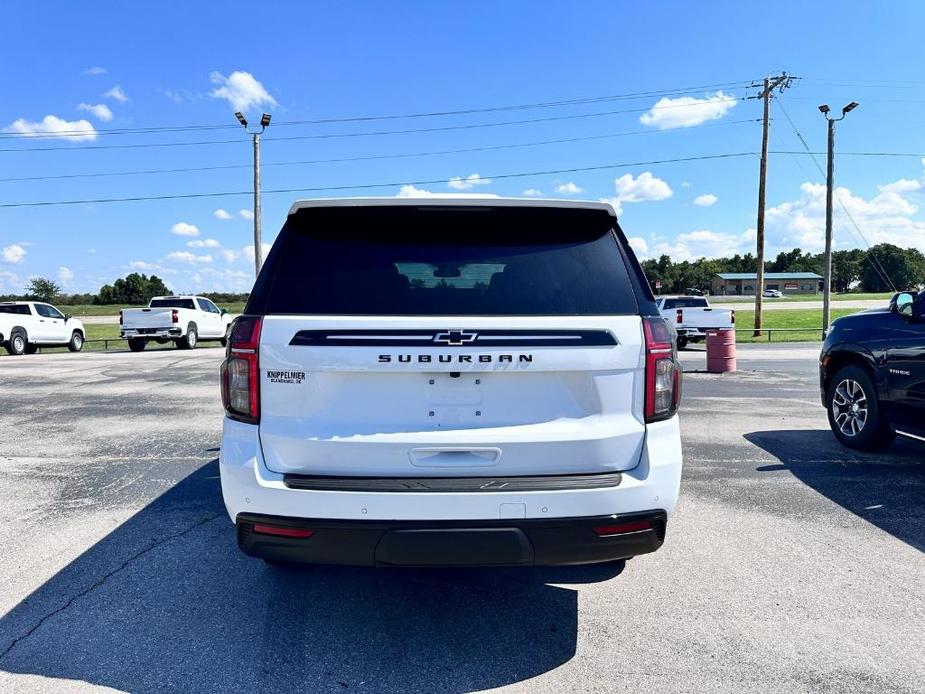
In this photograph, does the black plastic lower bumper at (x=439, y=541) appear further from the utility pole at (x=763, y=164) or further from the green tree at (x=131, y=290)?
the green tree at (x=131, y=290)

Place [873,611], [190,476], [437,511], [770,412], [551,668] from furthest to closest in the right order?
[770,412] < [190,476] < [873,611] < [551,668] < [437,511]

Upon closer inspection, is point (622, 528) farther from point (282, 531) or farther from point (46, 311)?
point (46, 311)

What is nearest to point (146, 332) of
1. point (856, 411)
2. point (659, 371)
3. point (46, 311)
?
point (46, 311)

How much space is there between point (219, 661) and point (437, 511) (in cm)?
123

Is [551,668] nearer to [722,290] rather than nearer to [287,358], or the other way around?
[287,358]

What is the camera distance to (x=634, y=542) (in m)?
2.82

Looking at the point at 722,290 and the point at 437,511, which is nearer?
the point at 437,511

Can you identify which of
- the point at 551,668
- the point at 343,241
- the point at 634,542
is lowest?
the point at 551,668

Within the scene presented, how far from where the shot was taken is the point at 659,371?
9.62ft

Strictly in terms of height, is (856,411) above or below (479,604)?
above

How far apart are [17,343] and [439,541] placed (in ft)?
83.6

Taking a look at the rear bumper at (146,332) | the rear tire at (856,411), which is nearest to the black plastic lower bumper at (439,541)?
the rear tire at (856,411)

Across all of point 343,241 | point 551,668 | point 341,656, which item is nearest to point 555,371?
point 343,241

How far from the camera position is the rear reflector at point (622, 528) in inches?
109
